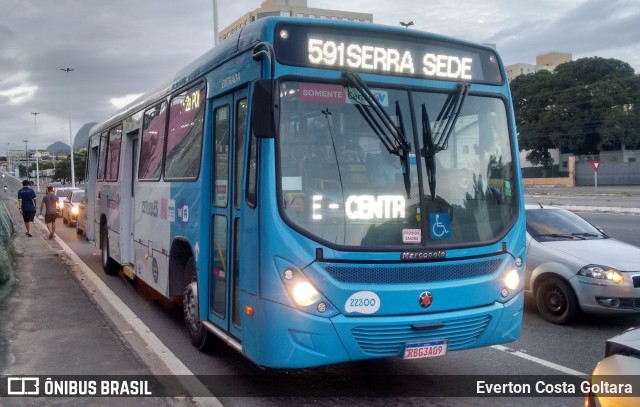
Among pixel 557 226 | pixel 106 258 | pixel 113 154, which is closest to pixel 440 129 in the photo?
pixel 557 226

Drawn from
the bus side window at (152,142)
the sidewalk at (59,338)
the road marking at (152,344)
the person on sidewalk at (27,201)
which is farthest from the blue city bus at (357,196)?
the person on sidewalk at (27,201)

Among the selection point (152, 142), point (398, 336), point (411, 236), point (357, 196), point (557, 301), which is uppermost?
point (152, 142)

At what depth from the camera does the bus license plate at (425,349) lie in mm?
5031

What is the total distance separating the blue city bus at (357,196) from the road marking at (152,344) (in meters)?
0.52

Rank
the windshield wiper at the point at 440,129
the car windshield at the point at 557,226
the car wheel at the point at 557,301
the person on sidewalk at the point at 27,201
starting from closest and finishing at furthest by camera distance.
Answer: the windshield wiper at the point at 440,129, the car wheel at the point at 557,301, the car windshield at the point at 557,226, the person on sidewalk at the point at 27,201

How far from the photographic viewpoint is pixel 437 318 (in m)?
5.10

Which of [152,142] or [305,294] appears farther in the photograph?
[152,142]

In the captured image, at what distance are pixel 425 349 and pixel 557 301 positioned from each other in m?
3.78

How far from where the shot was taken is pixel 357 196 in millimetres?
5062

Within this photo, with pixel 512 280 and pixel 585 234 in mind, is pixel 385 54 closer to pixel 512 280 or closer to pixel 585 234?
pixel 512 280

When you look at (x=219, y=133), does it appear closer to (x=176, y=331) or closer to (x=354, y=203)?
(x=354, y=203)

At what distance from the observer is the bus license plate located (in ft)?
16.5

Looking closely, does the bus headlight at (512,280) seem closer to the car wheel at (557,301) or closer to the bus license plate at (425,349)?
the bus license plate at (425,349)

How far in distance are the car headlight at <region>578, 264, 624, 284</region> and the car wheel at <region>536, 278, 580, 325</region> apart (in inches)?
12.4
